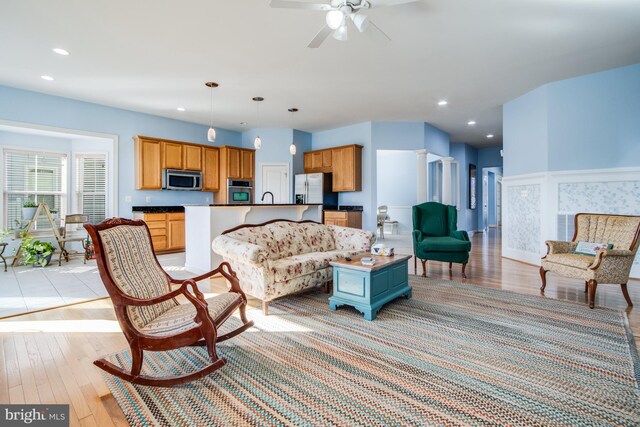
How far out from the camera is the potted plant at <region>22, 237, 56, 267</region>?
16.1 feet

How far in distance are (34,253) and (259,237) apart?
13.7ft

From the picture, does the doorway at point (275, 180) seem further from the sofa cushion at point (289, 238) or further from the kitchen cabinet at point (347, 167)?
the sofa cushion at point (289, 238)

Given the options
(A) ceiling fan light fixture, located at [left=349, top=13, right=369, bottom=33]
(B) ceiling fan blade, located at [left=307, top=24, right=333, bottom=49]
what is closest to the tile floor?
(B) ceiling fan blade, located at [left=307, top=24, right=333, bottom=49]

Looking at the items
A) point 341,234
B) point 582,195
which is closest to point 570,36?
point 582,195

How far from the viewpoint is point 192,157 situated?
22.2ft

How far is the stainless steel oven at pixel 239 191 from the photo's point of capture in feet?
23.5

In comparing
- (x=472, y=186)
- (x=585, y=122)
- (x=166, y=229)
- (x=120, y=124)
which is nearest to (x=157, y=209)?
(x=166, y=229)

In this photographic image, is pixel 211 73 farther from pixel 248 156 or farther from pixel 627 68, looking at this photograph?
pixel 627 68

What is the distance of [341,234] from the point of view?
163 inches

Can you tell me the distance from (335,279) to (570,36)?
3.63 meters

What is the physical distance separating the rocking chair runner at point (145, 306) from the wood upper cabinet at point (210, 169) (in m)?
4.99

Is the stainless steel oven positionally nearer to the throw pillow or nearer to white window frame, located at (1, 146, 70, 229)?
white window frame, located at (1, 146, 70, 229)

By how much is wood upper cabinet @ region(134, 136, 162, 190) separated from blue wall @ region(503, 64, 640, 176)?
269 inches

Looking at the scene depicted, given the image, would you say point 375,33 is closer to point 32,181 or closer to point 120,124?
Result: point 120,124
